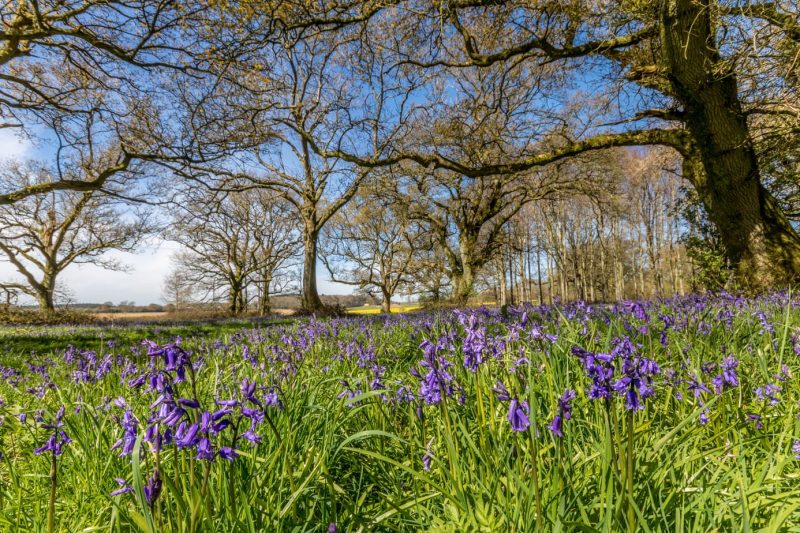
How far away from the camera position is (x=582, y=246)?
34781 millimetres

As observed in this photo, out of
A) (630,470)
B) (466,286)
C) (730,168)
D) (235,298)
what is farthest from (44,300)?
(730,168)

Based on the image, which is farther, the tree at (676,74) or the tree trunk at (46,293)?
the tree trunk at (46,293)

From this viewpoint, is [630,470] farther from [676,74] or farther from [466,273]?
[466,273]

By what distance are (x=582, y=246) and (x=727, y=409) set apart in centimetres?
3603

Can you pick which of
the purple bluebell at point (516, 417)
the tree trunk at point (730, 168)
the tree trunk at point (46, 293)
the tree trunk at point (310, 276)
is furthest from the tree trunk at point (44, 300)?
the tree trunk at point (730, 168)

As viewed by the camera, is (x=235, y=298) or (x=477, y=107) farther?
(x=235, y=298)

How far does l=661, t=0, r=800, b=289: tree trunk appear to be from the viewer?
8219 millimetres

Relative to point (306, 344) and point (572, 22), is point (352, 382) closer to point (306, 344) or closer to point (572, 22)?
point (306, 344)

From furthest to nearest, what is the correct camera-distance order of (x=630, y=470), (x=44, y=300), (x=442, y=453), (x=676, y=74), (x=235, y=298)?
(x=235, y=298), (x=44, y=300), (x=676, y=74), (x=442, y=453), (x=630, y=470)

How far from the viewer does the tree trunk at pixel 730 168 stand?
27.0ft

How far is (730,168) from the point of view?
8.56m

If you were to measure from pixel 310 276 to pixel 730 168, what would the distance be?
53.7ft

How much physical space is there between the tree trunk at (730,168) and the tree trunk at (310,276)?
15.4 m

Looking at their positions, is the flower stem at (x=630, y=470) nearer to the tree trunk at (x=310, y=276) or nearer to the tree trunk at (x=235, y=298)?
the tree trunk at (x=310, y=276)
